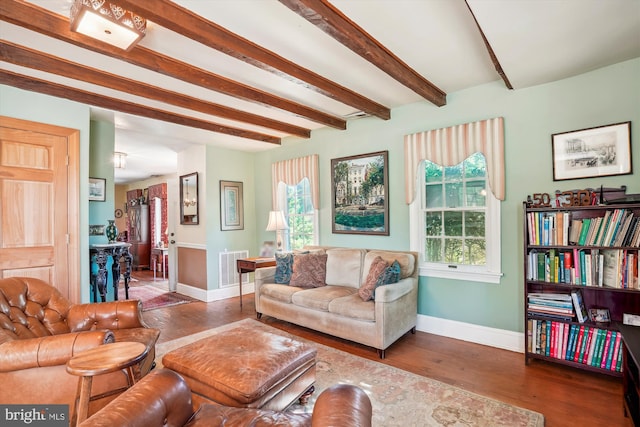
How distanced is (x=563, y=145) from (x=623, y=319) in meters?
1.50

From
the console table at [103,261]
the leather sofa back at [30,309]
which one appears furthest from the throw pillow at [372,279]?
the console table at [103,261]

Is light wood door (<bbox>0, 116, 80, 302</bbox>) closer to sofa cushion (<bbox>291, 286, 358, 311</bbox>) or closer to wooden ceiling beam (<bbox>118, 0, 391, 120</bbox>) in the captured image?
wooden ceiling beam (<bbox>118, 0, 391, 120</bbox>)

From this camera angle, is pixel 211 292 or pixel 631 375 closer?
pixel 631 375

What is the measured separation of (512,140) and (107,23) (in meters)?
3.40

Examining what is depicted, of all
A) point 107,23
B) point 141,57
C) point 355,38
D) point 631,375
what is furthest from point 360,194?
point 107,23

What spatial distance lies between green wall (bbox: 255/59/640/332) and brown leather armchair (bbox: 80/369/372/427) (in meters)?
2.42

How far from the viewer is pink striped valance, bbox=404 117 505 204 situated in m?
3.08

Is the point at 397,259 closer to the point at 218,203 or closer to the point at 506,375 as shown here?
the point at 506,375

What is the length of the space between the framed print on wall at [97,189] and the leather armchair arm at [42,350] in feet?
8.83

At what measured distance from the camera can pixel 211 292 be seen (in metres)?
5.13

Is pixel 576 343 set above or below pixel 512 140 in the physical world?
below

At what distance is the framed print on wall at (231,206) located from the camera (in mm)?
5359

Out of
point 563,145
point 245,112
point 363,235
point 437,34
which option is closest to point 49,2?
point 245,112

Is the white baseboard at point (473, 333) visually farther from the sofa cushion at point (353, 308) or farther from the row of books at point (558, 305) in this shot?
the sofa cushion at point (353, 308)
